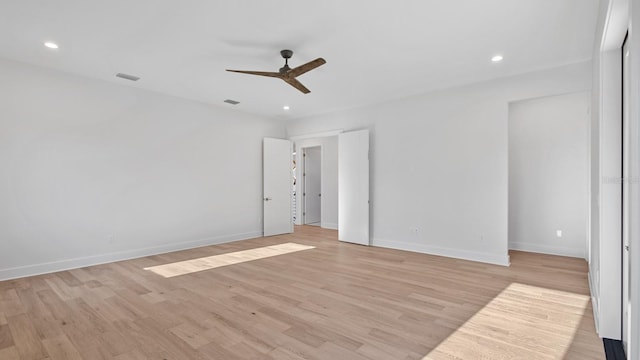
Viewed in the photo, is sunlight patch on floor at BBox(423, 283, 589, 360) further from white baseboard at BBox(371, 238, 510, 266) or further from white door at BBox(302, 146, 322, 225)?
white door at BBox(302, 146, 322, 225)

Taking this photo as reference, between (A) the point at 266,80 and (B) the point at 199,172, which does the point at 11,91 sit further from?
(A) the point at 266,80

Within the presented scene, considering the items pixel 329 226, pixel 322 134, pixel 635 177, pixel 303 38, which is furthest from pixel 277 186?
pixel 635 177

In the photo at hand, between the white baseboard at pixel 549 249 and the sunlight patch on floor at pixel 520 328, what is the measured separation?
2169 mm

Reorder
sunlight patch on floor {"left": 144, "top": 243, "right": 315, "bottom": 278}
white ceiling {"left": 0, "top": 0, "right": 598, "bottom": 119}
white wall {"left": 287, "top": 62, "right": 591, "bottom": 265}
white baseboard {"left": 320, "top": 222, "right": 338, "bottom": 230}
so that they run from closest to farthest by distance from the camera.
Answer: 1. white ceiling {"left": 0, "top": 0, "right": 598, "bottom": 119}
2. sunlight patch on floor {"left": 144, "top": 243, "right": 315, "bottom": 278}
3. white wall {"left": 287, "top": 62, "right": 591, "bottom": 265}
4. white baseboard {"left": 320, "top": 222, "right": 338, "bottom": 230}

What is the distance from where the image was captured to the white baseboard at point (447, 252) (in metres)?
4.62

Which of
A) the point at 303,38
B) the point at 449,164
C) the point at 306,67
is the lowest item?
the point at 449,164

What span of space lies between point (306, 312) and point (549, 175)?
492cm

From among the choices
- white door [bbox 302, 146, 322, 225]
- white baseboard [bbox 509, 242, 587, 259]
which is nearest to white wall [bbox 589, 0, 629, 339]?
white baseboard [bbox 509, 242, 587, 259]

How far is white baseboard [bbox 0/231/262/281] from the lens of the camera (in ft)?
13.2

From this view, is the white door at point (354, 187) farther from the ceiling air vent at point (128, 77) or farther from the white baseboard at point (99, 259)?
the ceiling air vent at point (128, 77)

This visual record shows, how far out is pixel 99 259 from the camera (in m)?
4.68

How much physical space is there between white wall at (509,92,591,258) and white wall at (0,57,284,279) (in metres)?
5.47

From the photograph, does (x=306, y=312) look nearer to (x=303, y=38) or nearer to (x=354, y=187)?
(x=303, y=38)

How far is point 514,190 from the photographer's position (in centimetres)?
564
